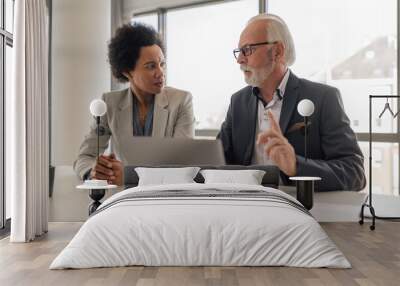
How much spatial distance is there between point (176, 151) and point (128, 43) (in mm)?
1254

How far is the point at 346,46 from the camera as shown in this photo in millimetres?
5789

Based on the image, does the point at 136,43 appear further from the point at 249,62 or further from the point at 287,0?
the point at 287,0

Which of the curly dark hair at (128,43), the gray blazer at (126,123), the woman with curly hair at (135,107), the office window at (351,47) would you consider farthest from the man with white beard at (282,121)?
the curly dark hair at (128,43)

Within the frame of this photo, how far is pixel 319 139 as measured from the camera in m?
5.82

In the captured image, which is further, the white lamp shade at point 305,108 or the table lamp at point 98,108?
the table lamp at point 98,108

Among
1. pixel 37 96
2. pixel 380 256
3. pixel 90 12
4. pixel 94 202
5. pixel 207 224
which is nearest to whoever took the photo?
pixel 207 224

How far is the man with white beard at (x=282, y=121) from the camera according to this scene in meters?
5.82

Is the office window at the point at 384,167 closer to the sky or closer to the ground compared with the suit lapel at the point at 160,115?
closer to the ground

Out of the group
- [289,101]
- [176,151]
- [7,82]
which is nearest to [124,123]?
[176,151]

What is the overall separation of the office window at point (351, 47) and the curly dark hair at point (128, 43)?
128 centimetres

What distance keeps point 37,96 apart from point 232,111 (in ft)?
6.54

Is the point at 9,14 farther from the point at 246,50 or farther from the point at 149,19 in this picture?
the point at 246,50

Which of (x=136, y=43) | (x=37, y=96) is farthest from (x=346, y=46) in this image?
(x=37, y=96)

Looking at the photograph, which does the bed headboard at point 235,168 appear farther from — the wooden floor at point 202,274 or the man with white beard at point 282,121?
the wooden floor at point 202,274
